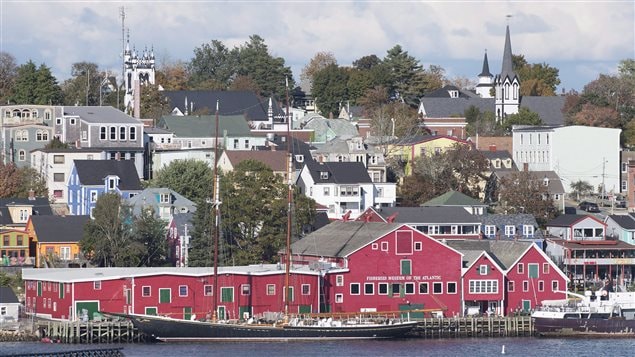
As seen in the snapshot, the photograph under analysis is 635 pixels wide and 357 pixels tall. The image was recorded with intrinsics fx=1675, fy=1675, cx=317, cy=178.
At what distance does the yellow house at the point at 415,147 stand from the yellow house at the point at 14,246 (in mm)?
33245

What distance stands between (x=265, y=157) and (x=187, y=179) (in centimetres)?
827

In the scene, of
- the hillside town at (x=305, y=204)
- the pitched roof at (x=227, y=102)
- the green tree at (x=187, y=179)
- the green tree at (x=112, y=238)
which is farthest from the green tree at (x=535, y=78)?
the green tree at (x=112, y=238)

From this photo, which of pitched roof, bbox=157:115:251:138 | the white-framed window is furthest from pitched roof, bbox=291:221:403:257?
pitched roof, bbox=157:115:251:138

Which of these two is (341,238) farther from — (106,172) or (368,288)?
(106,172)

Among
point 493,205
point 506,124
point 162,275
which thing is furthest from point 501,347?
point 506,124

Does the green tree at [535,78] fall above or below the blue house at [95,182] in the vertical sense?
above

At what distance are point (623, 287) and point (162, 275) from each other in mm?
26107

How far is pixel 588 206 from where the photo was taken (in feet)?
353

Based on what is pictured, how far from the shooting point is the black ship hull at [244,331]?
6938 cm

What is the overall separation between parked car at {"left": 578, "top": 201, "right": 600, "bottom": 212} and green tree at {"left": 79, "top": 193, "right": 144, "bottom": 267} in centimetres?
3435

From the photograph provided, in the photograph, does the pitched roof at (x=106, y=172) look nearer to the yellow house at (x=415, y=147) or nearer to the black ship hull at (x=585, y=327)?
the yellow house at (x=415, y=147)

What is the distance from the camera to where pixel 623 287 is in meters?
85.0

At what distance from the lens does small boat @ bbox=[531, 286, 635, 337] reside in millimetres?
74625

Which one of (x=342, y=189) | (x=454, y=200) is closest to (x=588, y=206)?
(x=454, y=200)
